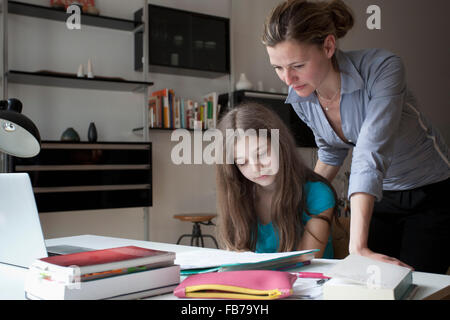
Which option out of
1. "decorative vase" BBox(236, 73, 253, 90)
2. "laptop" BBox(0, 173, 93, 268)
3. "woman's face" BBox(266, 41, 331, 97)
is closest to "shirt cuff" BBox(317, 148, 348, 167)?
"woman's face" BBox(266, 41, 331, 97)

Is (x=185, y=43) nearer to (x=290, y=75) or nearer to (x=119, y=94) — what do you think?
(x=119, y=94)

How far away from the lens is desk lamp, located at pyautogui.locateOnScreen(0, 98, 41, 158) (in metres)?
1.08

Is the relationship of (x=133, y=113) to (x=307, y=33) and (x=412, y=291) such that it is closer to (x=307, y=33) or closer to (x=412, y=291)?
(x=307, y=33)

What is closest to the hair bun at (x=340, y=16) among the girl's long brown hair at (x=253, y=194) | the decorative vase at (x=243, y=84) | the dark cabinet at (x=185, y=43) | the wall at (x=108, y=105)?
the girl's long brown hair at (x=253, y=194)

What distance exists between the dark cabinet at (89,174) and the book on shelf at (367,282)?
8.80 feet

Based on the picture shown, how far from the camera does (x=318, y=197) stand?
1.54 metres

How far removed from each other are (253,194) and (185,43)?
252 cm

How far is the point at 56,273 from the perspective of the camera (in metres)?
0.75

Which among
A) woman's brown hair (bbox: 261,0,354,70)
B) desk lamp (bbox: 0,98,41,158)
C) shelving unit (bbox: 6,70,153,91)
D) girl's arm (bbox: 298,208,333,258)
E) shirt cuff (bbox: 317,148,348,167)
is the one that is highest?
shelving unit (bbox: 6,70,153,91)

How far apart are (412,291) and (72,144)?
282cm

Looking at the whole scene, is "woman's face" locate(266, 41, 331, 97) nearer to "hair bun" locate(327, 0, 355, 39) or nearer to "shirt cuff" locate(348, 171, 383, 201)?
"hair bun" locate(327, 0, 355, 39)

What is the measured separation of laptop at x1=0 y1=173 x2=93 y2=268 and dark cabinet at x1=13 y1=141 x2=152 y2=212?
2.07 m

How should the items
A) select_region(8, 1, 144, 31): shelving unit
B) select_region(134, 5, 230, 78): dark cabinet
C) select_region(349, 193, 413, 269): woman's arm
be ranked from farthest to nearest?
1. select_region(134, 5, 230, 78): dark cabinet
2. select_region(8, 1, 144, 31): shelving unit
3. select_region(349, 193, 413, 269): woman's arm

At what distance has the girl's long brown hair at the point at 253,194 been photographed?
150 cm
